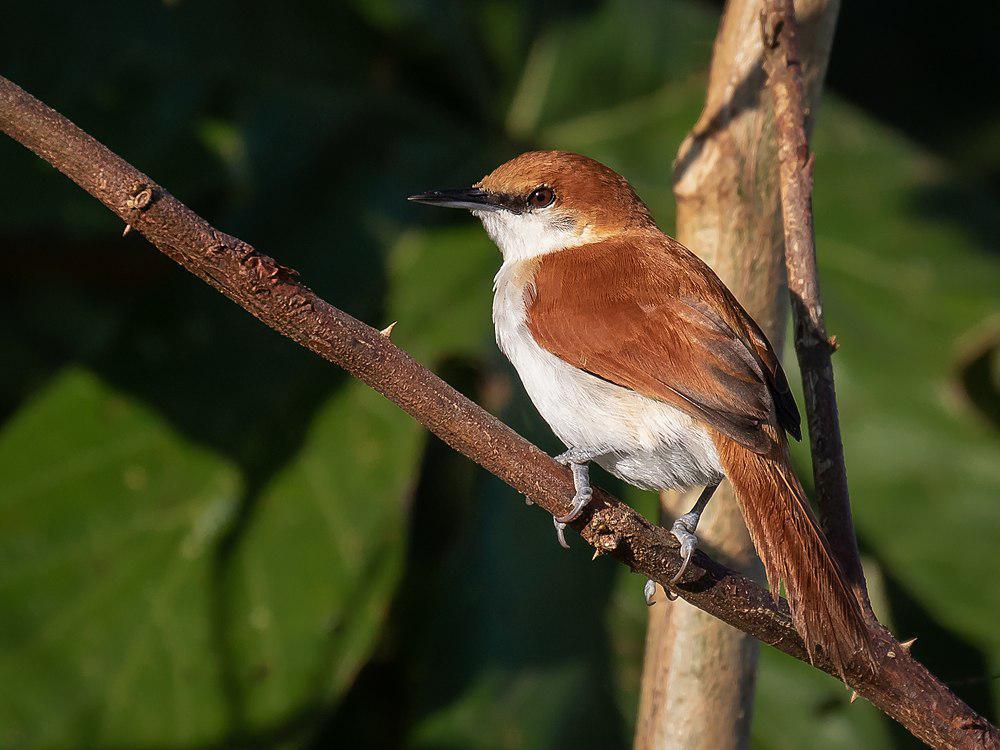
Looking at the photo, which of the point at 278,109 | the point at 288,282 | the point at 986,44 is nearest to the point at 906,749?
the point at 288,282

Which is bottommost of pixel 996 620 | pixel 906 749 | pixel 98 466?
pixel 98 466

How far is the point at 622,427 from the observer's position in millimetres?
2217

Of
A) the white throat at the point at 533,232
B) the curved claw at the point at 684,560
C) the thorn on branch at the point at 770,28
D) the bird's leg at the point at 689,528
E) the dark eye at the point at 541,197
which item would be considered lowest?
the white throat at the point at 533,232

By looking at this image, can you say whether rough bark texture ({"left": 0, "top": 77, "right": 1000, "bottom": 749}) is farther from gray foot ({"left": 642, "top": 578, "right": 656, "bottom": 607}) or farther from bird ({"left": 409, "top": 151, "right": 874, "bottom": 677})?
gray foot ({"left": 642, "top": 578, "right": 656, "bottom": 607})

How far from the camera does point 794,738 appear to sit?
296 centimetres

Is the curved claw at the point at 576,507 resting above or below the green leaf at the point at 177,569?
above

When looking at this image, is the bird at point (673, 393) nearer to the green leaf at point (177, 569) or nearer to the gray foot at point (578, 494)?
the gray foot at point (578, 494)

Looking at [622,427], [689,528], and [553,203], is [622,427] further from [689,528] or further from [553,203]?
[553,203]

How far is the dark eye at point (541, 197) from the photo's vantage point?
9.39ft

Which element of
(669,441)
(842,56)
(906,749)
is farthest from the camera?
(842,56)

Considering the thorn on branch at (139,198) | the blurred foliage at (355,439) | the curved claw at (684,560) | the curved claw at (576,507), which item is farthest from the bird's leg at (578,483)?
the thorn on branch at (139,198)

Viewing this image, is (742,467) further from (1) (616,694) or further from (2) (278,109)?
(2) (278,109)

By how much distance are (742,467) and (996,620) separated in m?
1.36

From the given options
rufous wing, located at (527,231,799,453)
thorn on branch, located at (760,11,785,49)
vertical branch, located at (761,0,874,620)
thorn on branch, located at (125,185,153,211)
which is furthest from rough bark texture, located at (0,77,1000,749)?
thorn on branch, located at (760,11,785,49)
